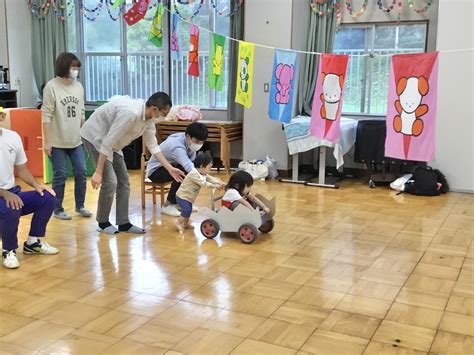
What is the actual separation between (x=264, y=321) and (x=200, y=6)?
216 inches

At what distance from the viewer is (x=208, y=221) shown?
411 cm

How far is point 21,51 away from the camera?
8.02m

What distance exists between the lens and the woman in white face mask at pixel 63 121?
4.54 m

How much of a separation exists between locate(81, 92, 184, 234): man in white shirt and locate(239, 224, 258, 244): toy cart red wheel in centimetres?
62

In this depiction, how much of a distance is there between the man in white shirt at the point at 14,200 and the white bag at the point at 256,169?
3.36 m

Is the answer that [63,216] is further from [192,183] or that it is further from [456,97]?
[456,97]

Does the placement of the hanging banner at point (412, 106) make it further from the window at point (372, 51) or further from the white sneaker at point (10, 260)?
the white sneaker at point (10, 260)

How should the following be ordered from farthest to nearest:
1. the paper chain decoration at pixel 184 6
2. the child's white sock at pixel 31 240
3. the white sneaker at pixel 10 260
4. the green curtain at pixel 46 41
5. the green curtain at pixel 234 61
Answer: the green curtain at pixel 46 41
the green curtain at pixel 234 61
the paper chain decoration at pixel 184 6
the child's white sock at pixel 31 240
the white sneaker at pixel 10 260

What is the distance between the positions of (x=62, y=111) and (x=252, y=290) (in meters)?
2.37

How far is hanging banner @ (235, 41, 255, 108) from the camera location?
6039 mm

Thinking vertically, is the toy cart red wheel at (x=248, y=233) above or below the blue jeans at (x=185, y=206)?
below

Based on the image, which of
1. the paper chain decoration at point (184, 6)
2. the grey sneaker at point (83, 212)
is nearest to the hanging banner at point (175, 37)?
the paper chain decoration at point (184, 6)

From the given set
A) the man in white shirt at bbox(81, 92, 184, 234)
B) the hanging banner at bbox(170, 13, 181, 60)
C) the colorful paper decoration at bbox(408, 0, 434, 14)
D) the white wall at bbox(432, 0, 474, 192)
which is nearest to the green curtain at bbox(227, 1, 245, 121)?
the hanging banner at bbox(170, 13, 181, 60)

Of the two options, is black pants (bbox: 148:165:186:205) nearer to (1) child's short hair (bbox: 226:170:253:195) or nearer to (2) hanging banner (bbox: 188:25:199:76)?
(1) child's short hair (bbox: 226:170:253:195)
